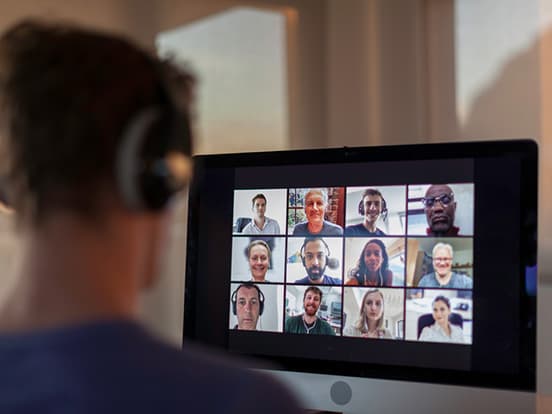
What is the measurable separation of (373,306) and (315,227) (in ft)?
0.55

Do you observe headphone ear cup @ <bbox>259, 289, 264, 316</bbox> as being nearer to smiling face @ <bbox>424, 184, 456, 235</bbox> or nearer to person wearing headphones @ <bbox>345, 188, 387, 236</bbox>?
person wearing headphones @ <bbox>345, 188, 387, 236</bbox>

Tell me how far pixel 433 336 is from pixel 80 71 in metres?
0.79

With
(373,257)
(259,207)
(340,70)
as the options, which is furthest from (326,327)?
(340,70)

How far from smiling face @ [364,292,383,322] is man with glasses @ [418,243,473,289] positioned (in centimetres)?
7

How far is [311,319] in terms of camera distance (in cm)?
130

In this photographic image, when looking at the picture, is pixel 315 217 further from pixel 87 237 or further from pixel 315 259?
pixel 87 237

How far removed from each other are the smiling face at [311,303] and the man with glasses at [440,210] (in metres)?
0.22

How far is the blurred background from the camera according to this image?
7.62 ft

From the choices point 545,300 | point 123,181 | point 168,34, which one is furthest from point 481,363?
point 168,34

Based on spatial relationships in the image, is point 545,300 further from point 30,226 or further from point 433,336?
point 30,226

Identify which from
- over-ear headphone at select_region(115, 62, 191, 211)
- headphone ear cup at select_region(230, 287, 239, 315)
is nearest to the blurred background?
headphone ear cup at select_region(230, 287, 239, 315)

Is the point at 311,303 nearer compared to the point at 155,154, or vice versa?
the point at 155,154

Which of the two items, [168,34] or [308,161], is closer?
[308,161]

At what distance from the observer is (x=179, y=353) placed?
23.3 inches
